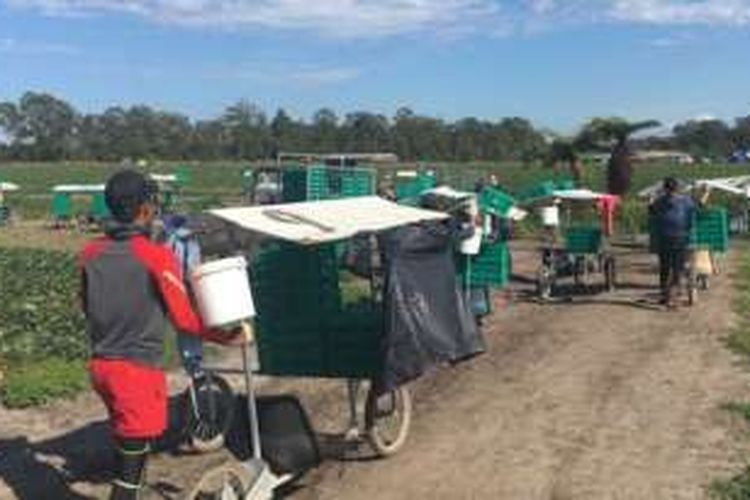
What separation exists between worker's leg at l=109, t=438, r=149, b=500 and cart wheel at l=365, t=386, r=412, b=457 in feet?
9.17

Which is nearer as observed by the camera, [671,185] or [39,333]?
[39,333]

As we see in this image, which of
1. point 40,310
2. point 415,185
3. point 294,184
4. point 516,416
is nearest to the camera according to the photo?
point 516,416

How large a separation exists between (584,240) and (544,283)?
1151 millimetres

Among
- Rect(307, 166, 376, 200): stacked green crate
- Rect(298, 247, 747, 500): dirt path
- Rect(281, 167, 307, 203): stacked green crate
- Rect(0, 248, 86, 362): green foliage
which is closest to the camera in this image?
Rect(298, 247, 747, 500): dirt path

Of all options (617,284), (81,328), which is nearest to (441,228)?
(81,328)

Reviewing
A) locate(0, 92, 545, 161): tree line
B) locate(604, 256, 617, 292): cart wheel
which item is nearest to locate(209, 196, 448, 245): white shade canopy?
locate(604, 256, 617, 292): cart wheel

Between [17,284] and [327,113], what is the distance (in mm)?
126937

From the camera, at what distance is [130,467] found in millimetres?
7852

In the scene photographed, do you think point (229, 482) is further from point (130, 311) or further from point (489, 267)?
point (489, 267)

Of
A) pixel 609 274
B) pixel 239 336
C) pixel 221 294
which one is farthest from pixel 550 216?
pixel 221 294

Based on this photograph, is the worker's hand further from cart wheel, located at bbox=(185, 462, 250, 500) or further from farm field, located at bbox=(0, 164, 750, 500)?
farm field, located at bbox=(0, 164, 750, 500)

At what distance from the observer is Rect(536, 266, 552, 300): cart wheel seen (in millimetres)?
21125

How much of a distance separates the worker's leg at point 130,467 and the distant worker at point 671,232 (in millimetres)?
12741

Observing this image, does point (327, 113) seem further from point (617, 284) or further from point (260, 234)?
point (260, 234)
